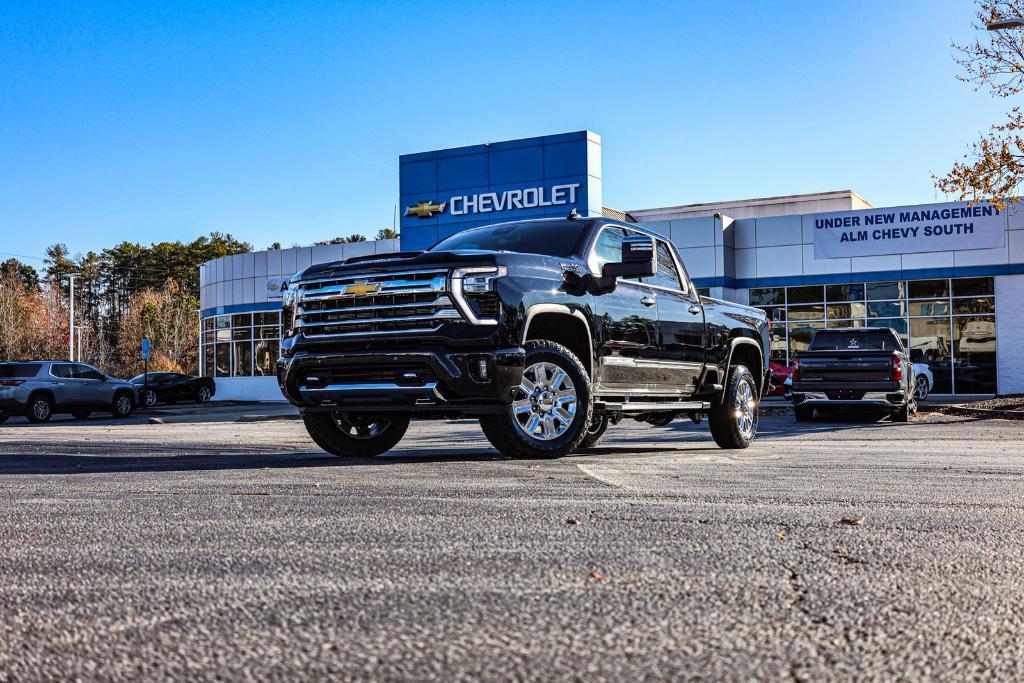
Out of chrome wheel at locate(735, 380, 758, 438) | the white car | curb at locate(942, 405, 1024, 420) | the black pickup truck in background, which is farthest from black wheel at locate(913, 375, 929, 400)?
chrome wheel at locate(735, 380, 758, 438)

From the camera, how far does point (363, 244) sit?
40062 millimetres

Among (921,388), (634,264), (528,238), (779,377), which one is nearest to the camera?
(634,264)

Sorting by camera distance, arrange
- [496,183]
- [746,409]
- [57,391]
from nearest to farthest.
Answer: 1. [746,409]
2. [57,391]
3. [496,183]

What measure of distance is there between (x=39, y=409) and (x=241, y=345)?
61.4ft

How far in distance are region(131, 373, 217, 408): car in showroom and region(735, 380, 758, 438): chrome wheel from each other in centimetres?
3303

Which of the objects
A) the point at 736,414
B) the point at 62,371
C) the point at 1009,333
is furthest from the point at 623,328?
the point at 1009,333

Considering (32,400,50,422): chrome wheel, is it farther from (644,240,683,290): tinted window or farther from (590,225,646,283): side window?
(590,225,646,283): side window

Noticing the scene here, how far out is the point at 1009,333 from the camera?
106 ft

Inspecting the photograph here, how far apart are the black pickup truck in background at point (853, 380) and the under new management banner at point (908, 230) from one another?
1526 centimetres

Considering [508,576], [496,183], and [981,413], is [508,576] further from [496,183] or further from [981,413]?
[496,183]

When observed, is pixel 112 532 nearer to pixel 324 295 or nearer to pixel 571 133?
pixel 324 295

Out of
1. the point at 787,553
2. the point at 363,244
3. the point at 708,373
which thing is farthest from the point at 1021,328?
the point at 787,553

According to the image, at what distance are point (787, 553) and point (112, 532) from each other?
2917 mm

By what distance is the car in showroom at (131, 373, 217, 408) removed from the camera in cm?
4234
